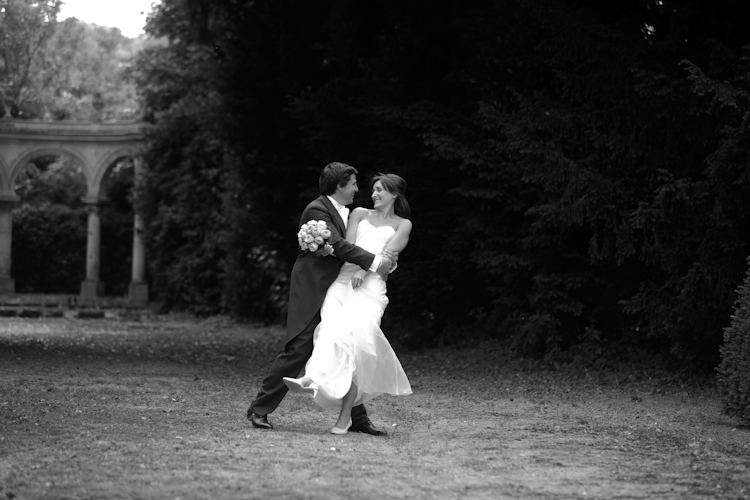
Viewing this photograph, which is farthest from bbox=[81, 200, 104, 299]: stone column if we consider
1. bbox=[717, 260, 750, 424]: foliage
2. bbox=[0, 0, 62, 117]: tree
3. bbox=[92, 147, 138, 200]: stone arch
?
bbox=[717, 260, 750, 424]: foliage

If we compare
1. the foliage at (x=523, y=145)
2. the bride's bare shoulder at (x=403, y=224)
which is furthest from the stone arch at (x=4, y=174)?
the bride's bare shoulder at (x=403, y=224)

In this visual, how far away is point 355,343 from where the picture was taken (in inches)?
278

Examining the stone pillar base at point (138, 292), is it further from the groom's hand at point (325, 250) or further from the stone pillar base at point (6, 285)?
the groom's hand at point (325, 250)

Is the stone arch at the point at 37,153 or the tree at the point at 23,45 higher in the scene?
the tree at the point at 23,45

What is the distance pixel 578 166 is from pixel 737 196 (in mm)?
2101

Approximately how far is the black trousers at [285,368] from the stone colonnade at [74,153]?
26.6 metres

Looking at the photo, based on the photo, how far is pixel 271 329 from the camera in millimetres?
20938

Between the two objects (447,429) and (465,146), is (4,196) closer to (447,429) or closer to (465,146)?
(465,146)

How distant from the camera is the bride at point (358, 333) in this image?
7.00 metres

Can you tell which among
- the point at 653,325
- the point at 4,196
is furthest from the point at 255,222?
the point at 4,196

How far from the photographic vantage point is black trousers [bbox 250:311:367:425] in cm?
717

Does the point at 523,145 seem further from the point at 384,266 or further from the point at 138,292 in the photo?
the point at 138,292

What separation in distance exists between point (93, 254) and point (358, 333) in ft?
89.1

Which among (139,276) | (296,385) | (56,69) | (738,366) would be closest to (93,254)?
(139,276)
